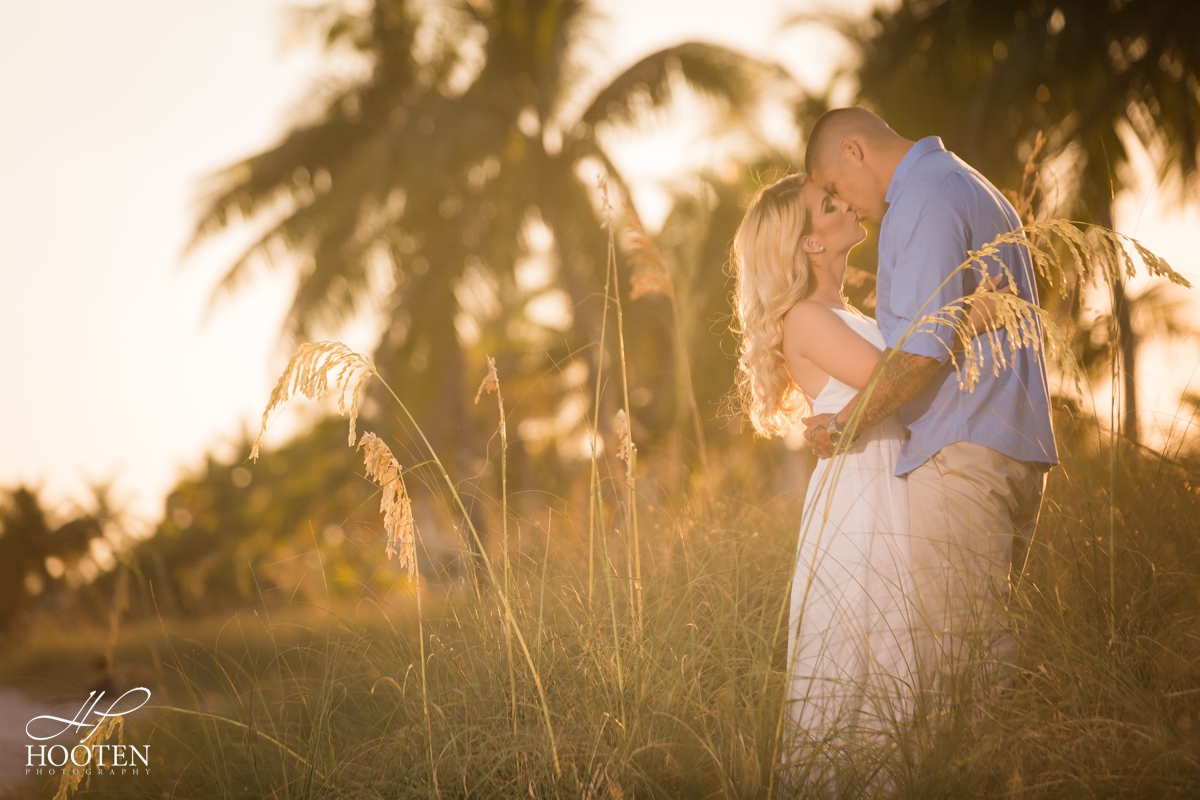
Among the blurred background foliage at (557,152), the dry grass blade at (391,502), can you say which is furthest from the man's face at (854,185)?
the blurred background foliage at (557,152)

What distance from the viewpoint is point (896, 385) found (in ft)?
6.95

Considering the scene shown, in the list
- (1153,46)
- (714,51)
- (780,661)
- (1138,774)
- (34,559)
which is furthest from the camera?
(34,559)

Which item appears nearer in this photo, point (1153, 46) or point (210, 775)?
point (210, 775)

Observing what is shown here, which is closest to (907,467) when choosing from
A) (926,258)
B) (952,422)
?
(952,422)

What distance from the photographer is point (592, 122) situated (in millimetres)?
13391

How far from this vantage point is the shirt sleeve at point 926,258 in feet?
6.95

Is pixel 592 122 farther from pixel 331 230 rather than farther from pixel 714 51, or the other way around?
pixel 331 230

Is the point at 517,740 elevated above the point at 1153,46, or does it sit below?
below

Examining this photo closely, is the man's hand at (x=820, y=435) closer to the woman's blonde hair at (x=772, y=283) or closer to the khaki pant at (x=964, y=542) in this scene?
the khaki pant at (x=964, y=542)

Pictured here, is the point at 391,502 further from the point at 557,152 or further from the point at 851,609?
the point at 557,152

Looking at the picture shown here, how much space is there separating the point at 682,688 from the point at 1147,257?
1485mm

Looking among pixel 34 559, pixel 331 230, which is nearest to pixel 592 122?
pixel 331 230

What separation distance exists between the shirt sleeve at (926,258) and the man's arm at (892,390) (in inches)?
1.2

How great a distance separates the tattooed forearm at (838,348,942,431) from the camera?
2.09 m
